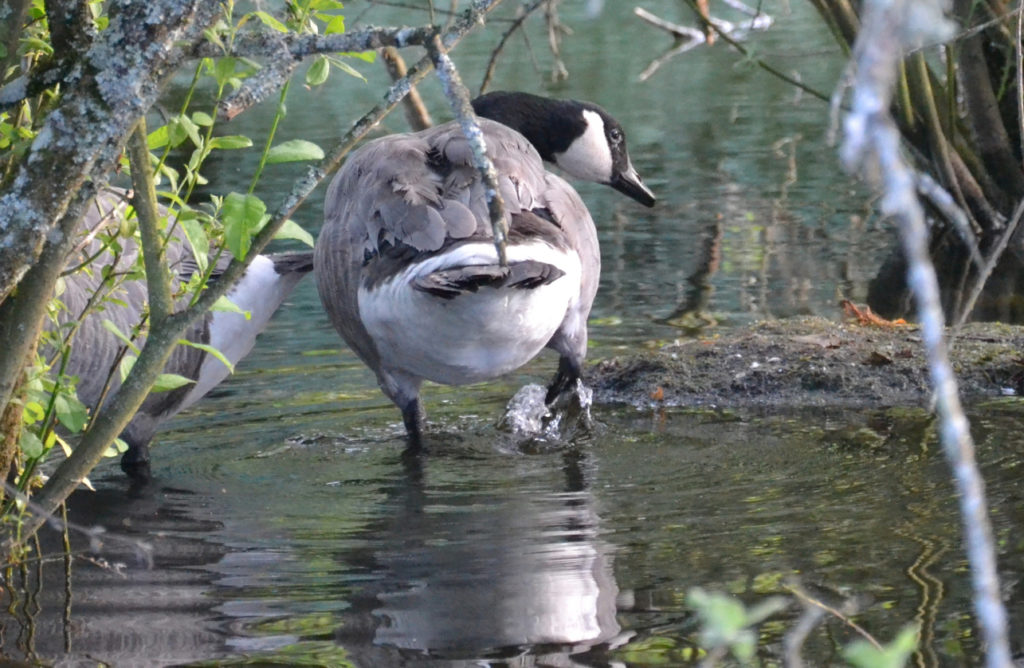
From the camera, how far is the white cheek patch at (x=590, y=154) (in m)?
6.29

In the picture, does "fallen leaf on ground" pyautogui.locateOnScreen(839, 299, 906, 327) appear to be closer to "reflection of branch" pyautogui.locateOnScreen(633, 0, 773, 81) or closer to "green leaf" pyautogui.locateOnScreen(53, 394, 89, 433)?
"reflection of branch" pyautogui.locateOnScreen(633, 0, 773, 81)

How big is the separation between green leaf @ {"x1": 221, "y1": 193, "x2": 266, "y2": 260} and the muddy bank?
3007 millimetres

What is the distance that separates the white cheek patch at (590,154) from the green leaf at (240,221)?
3839 millimetres

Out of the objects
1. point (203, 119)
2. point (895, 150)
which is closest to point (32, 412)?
point (203, 119)

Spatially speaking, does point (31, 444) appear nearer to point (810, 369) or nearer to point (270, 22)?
point (270, 22)

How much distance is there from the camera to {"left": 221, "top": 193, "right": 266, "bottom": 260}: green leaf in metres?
2.57

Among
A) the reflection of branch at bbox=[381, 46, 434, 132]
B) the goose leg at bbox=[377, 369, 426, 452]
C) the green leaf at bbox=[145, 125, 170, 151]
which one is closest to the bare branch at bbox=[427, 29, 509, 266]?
the green leaf at bbox=[145, 125, 170, 151]

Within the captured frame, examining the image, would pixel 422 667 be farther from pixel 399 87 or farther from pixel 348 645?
pixel 399 87

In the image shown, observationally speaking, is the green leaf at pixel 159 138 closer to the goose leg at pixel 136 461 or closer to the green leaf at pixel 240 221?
the green leaf at pixel 240 221

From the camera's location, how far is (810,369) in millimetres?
5336

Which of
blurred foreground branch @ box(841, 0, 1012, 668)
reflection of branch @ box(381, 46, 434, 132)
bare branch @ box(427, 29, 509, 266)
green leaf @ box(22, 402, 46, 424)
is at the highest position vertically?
blurred foreground branch @ box(841, 0, 1012, 668)

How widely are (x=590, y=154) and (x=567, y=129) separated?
0.16 m

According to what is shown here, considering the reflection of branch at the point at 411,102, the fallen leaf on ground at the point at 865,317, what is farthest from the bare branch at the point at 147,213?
the reflection of branch at the point at 411,102

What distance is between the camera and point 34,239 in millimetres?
2439
